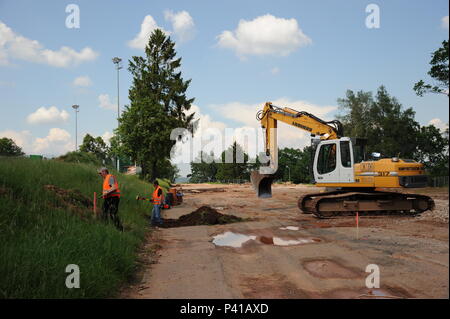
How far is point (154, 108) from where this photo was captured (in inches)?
1371

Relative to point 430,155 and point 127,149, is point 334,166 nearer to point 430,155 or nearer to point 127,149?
point 127,149

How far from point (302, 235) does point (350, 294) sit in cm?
501

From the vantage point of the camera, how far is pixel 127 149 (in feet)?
110

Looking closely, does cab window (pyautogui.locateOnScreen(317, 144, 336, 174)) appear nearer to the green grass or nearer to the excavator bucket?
the excavator bucket

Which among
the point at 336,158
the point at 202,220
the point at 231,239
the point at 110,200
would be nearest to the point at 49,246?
the point at 110,200

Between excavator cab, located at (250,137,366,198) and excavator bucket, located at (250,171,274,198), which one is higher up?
excavator cab, located at (250,137,366,198)

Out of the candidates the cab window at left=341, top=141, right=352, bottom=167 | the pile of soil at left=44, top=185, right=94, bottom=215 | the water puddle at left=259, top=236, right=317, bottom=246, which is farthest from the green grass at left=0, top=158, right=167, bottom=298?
the cab window at left=341, top=141, right=352, bottom=167

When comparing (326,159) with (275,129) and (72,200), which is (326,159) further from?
(72,200)

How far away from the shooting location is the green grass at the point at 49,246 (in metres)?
4.49

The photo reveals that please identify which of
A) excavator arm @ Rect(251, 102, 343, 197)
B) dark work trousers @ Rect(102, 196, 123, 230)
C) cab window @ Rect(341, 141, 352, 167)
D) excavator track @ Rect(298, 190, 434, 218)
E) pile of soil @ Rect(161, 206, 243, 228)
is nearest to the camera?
dark work trousers @ Rect(102, 196, 123, 230)

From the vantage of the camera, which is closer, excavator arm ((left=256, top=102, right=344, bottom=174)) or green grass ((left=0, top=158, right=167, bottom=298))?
green grass ((left=0, top=158, right=167, bottom=298))

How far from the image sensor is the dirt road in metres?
5.12

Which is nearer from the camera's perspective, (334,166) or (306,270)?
(306,270)
